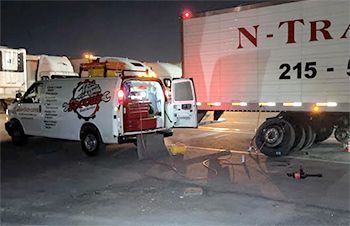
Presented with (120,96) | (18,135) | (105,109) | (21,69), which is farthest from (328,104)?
(21,69)

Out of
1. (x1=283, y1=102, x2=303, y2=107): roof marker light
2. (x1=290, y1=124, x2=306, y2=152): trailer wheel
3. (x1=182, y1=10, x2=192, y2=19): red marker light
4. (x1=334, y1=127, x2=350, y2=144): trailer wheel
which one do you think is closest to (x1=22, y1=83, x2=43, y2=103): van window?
(x1=182, y1=10, x2=192, y2=19): red marker light

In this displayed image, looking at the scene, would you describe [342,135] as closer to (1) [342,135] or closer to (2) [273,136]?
(1) [342,135]

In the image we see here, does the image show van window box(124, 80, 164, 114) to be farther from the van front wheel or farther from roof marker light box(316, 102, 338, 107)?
roof marker light box(316, 102, 338, 107)

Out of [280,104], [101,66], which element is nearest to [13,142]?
[101,66]

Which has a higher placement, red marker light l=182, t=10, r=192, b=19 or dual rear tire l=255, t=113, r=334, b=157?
red marker light l=182, t=10, r=192, b=19

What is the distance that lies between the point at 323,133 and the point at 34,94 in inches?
326

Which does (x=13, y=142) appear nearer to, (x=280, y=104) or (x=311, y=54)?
(x=280, y=104)

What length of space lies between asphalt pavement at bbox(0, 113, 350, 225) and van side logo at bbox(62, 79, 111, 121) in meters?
1.13

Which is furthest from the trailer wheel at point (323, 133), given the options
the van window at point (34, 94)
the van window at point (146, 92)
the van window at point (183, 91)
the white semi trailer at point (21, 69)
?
the white semi trailer at point (21, 69)

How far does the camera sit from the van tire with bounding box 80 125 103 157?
10.5 metres

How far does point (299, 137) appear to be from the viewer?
34.6ft

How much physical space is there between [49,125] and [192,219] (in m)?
7.23

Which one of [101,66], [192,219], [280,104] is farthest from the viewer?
[101,66]

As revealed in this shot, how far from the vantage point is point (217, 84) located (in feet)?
37.6
